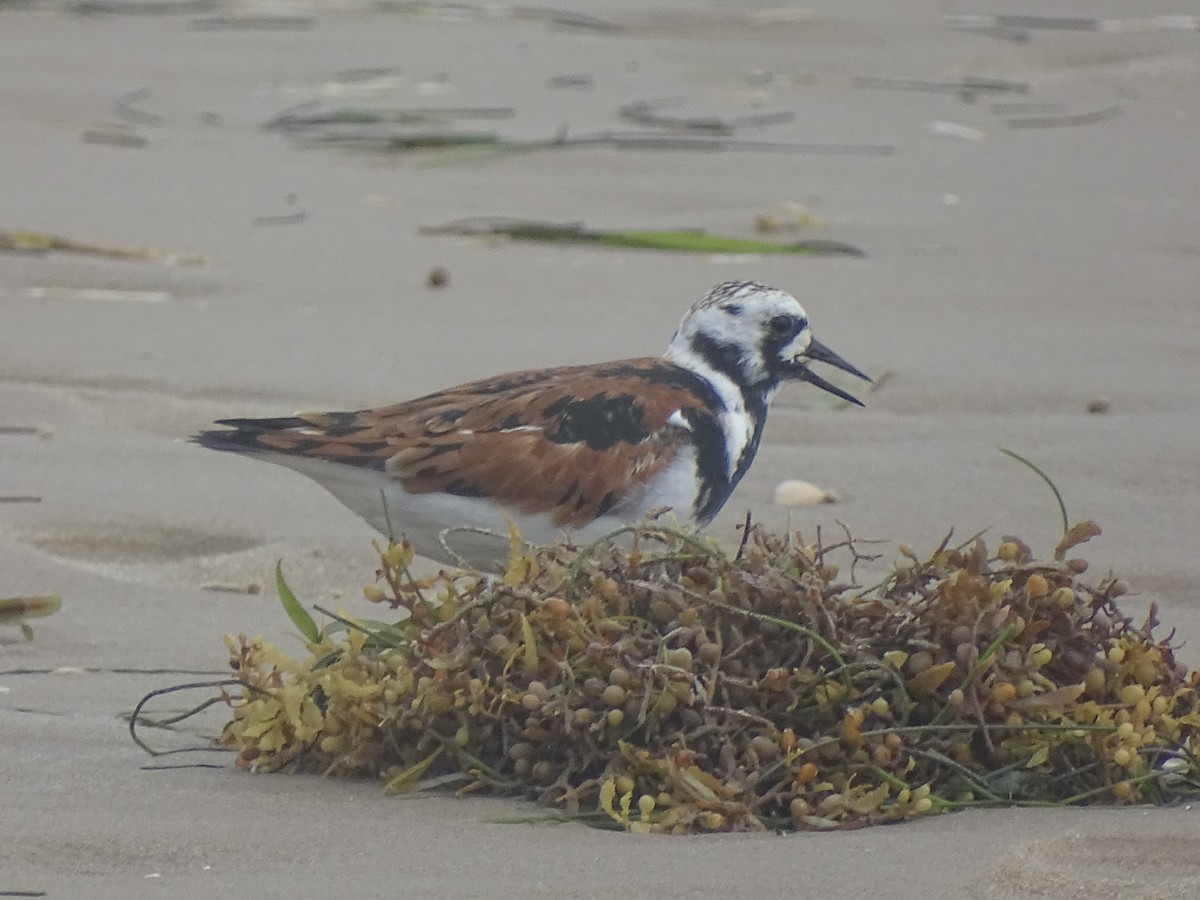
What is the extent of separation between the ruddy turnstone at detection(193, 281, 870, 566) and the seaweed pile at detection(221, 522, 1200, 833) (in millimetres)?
718

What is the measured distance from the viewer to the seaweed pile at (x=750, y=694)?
2299mm

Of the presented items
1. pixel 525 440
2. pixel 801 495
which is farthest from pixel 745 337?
pixel 525 440

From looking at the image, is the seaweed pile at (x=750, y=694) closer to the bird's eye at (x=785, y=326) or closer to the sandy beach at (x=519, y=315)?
the sandy beach at (x=519, y=315)

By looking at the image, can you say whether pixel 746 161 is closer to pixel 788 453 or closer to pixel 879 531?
pixel 788 453

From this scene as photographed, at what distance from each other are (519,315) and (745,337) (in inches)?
59.8

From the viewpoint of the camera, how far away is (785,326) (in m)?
3.68

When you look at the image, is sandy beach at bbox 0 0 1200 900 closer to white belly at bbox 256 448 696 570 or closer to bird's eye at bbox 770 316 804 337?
white belly at bbox 256 448 696 570

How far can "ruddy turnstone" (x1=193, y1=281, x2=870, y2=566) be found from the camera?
128 inches

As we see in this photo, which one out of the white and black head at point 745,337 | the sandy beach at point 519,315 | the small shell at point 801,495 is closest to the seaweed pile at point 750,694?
the sandy beach at point 519,315

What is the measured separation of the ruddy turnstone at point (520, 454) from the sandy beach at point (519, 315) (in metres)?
0.28

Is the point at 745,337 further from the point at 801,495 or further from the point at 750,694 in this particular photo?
the point at 750,694

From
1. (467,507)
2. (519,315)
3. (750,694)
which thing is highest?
(750,694)

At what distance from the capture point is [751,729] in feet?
7.63

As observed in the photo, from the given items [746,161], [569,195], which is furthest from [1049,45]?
[569,195]
